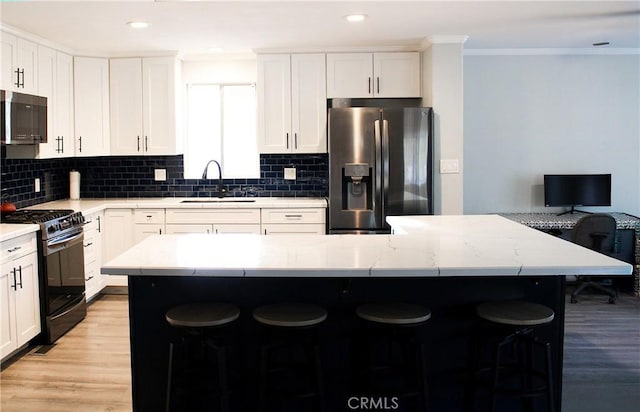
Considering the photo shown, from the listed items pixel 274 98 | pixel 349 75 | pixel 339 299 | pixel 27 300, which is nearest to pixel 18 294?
pixel 27 300

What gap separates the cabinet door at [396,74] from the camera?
17.8ft

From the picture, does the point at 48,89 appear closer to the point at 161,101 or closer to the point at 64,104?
the point at 64,104

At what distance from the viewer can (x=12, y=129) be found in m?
4.24

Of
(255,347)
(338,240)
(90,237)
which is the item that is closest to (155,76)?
(90,237)

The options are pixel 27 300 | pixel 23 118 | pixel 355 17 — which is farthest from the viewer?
pixel 23 118

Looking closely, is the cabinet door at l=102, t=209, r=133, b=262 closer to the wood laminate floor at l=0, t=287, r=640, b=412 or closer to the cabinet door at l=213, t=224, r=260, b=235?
the wood laminate floor at l=0, t=287, r=640, b=412

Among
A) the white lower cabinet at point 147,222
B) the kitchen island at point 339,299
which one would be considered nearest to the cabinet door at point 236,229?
the white lower cabinet at point 147,222

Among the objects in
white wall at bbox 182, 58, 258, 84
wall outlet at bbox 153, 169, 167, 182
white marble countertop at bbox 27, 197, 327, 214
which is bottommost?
white marble countertop at bbox 27, 197, 327, 214

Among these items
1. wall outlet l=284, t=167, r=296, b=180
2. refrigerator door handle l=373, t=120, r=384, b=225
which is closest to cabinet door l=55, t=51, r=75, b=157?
wall outlet l=284, t=167, r=296, b=180

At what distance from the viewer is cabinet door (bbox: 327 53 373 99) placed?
5.44 meters

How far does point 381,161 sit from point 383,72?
3.13 feet

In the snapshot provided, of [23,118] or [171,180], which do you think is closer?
[23,118]

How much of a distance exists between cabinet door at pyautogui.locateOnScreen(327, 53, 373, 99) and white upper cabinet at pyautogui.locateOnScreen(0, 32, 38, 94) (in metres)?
2.35

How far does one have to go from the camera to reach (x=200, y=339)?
265cm
